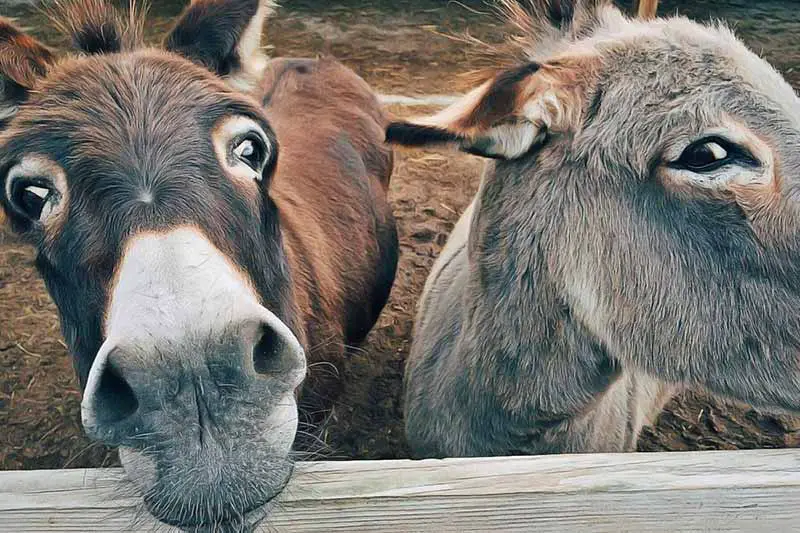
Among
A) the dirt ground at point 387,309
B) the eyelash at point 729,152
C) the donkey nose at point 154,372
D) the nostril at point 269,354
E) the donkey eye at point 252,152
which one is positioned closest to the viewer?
the donkey nose at point 154,372

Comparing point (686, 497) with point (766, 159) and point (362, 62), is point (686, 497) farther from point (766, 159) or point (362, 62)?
point (362, 62)

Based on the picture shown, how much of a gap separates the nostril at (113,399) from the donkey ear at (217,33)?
0.99 m

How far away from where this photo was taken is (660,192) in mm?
Answer: 1487

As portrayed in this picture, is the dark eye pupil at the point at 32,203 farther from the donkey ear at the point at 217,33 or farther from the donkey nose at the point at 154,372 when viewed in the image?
the donkey ear at the point at 217,33

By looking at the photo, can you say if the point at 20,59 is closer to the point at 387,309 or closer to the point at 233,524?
the point at 233,524

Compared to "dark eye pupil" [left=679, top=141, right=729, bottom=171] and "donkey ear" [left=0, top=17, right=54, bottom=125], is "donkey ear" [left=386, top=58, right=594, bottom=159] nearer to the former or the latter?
"dark eye pupil" [left=679, top=141, right=729, bottom=171]

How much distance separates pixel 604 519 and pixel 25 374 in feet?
8.71

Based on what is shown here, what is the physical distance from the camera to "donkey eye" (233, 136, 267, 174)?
5.20ft

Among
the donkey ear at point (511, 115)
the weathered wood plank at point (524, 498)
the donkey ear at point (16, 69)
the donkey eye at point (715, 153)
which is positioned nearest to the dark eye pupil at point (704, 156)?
the donkey eye at point (715, 153)

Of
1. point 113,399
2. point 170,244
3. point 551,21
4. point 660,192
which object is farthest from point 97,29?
point 660,192

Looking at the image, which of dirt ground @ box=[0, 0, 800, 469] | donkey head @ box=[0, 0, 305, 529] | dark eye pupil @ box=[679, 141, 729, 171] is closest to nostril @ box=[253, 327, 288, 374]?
donkey head @ box=[0, 0, 305, 529]

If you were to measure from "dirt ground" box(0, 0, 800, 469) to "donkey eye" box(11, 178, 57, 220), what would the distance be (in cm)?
31

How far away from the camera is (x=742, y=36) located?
548cm

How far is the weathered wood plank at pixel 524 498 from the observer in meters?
1.42
